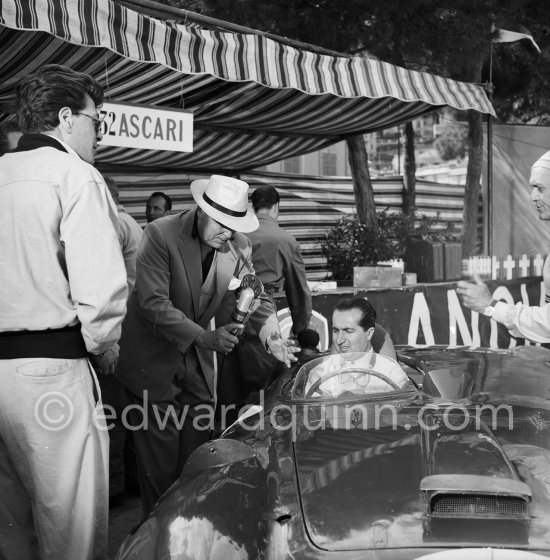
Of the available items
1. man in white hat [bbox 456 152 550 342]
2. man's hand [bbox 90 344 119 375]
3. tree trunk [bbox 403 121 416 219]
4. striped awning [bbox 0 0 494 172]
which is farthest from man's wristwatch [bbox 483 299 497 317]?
tree trunk [bbox 403 121 416 219]

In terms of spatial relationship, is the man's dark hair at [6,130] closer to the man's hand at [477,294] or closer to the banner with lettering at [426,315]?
the man's hand at [477,294]

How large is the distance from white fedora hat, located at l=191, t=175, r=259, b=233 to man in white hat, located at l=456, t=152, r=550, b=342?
1.27 meters

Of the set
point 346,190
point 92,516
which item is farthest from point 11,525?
point 346,190

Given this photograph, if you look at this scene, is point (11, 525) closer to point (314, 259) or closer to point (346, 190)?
point (314, 259)

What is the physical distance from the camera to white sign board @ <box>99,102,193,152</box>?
6.34m

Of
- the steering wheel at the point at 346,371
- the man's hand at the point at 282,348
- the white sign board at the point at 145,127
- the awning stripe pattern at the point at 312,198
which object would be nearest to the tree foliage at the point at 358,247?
the awning stripe pattern at the point at 312,198

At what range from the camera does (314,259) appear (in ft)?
41.5

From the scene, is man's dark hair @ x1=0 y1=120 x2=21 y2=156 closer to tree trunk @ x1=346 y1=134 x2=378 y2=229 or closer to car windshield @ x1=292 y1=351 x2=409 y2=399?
car windshield @ x1=292 y1=351 x2=409 y2=399

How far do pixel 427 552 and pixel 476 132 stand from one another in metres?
11.4

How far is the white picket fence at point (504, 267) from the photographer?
32.8 ft

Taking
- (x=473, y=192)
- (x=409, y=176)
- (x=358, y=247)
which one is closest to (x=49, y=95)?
(x=358, y=247)

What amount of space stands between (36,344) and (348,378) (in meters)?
1.61

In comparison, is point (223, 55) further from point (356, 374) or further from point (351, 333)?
point (356, 374)

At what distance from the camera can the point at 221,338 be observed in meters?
4.57
